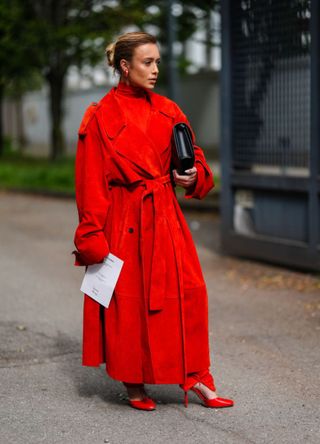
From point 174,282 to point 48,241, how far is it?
7.22 m

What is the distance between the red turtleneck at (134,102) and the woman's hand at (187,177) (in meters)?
0.29

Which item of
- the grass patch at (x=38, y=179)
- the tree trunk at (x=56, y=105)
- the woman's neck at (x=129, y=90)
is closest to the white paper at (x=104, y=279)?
the woman's neck at (x=129, y=90)

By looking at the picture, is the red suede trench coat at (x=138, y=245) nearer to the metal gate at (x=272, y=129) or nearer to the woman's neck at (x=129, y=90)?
the woman's neck at (x=129, y=90)

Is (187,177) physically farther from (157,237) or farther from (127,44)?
(127,44)

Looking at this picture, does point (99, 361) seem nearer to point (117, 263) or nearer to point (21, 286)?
point (117, 263)

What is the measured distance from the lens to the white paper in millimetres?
4797

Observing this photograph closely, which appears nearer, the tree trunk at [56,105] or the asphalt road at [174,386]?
the asphalt road at [174,386]

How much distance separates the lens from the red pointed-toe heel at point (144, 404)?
5.00 metres

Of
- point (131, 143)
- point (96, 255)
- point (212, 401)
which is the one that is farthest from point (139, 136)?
point (212, 401)

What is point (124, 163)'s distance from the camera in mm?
4770

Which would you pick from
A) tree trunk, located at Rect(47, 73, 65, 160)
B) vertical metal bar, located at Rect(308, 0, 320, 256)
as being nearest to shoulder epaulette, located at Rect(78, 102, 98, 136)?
vertical metal bar, located at Rect(308, 0, 320, 256)

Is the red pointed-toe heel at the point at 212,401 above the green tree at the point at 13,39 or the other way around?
the other way around

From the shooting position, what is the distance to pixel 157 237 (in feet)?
15.8

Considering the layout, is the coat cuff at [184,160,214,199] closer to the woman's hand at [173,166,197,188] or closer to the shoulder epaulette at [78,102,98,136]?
the woman's hand at [173,166,197,188]
